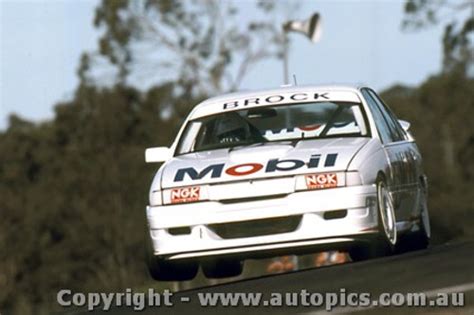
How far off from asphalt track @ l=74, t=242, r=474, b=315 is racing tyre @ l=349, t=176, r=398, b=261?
0.16 m

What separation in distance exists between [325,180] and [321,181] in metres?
0.03

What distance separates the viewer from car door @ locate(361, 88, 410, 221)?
34.8ft

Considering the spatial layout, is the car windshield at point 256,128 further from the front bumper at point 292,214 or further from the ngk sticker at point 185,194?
the front bumper at point 292,214

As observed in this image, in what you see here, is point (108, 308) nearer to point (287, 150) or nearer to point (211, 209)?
point (211, 209)

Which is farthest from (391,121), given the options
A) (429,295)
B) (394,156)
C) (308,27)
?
(308,27)

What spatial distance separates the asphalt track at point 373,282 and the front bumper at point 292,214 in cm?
20

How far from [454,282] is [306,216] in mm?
2090

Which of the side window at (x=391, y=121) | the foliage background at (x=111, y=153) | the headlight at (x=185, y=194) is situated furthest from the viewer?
the foliage background at (x=111, y=153)

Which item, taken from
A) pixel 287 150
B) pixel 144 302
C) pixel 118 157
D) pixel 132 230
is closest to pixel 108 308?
pixel 144 302

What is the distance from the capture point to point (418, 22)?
150 ft

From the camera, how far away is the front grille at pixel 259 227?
9.65m

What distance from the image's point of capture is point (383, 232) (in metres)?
9.90

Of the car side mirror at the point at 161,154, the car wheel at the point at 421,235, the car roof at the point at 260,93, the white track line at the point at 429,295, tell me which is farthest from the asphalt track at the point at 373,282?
the car roof at the point at 260,93

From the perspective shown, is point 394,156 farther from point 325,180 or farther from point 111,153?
point 111,153
